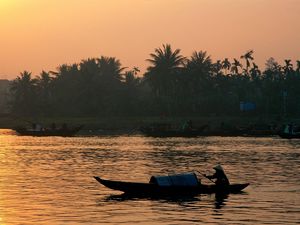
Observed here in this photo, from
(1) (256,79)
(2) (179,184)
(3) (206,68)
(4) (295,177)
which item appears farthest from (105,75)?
(2) (179,184)

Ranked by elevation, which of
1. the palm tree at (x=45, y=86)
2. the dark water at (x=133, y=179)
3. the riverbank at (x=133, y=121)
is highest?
the palm tree at (x=45, y=86)

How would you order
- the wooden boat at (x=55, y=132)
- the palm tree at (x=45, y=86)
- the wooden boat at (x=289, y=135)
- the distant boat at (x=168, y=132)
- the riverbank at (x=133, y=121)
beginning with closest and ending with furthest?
the wooden boat at (x=289, y=135)
the distant boat at (x=168, y=132)
the wooden boat at (x=55, y=132)
the riverbank at (x=133, y=121)
the palm tree at (x=45, y=86)

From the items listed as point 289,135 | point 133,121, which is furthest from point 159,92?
point 289,135

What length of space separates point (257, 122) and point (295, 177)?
79.5m

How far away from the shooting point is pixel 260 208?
33.2 meters

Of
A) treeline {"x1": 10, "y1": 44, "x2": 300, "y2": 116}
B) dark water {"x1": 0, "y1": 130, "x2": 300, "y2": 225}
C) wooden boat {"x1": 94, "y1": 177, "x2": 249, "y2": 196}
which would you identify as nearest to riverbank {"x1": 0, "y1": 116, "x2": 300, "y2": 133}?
treeline {"x1": 10, "y1": 44, "x2": 300, "y2": 116}

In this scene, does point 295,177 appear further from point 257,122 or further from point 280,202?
point 257,122

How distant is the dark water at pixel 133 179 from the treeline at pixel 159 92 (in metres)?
52.5

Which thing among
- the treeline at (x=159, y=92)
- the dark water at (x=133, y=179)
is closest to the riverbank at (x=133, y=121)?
the treeline at (x=159, y=92)

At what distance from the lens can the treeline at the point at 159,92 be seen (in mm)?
127250

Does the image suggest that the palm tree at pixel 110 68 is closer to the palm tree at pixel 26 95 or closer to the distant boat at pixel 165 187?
the palm tree at pixel 26 95

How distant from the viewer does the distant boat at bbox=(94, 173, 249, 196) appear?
→ 3659cm

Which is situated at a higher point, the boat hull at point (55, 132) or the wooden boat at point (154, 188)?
the boat hull at point (55, 132)

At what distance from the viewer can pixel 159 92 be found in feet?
437
